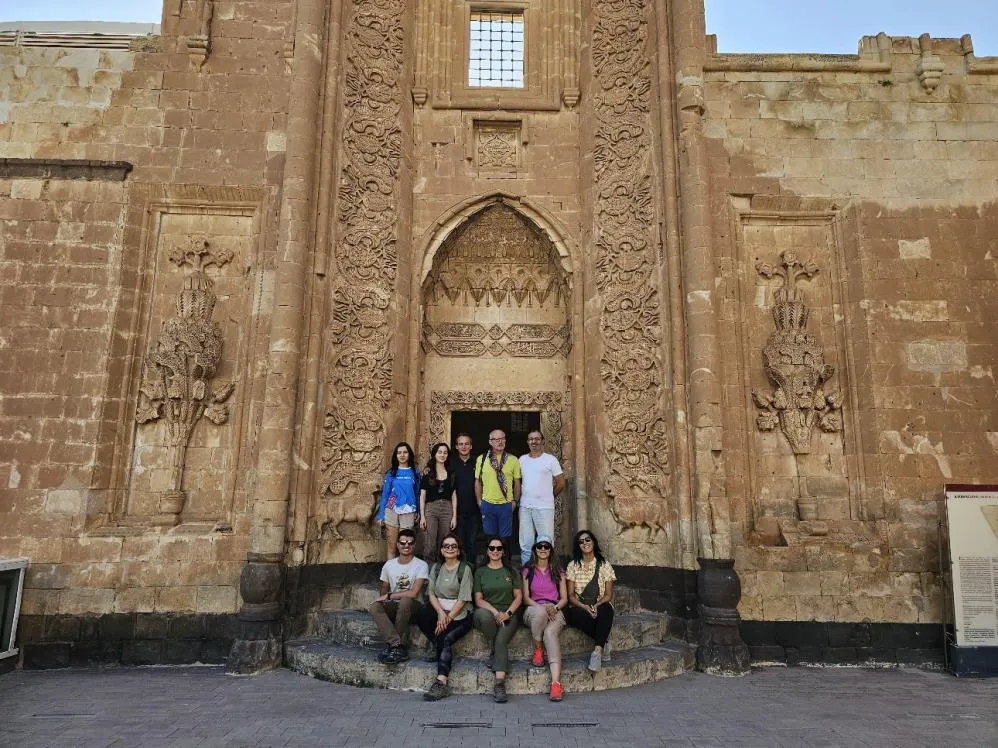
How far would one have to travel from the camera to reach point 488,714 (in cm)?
507

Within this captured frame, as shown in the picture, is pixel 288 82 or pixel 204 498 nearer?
pixel 204 498

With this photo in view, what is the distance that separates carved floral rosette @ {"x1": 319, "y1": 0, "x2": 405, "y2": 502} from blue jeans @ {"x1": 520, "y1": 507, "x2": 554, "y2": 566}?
1.97 meters

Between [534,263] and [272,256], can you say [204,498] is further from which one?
A: [534,263]

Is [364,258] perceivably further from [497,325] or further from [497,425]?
[497,425]

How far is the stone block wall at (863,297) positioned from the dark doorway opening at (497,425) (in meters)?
3.68

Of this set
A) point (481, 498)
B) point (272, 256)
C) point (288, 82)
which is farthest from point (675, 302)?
point (288, 82)

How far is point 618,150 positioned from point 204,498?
7.20 metres

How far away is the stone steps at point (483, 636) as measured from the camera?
611 centimetres

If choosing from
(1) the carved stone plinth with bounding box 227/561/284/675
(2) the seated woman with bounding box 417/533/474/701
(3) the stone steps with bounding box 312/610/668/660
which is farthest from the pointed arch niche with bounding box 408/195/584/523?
(2) the seated woman with bounding box 417/533/474/701

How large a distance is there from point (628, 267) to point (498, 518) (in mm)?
3776

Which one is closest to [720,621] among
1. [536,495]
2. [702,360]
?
[536,495]

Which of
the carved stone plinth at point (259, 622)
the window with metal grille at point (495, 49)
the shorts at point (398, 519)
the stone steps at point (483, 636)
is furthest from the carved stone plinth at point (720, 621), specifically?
the window with metal grille at point (495, 49)

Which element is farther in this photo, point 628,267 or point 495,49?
point 495,49

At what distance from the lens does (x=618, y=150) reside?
866 cm
